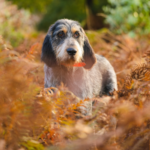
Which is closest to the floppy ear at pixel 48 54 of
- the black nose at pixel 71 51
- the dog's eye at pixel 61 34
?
the dog's eye at pixel 61 34

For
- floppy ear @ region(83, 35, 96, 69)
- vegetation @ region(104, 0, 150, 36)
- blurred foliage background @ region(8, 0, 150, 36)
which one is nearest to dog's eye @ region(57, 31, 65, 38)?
floppy ear @ region(83, 35, 96, 69)

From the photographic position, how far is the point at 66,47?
3637 millimetres

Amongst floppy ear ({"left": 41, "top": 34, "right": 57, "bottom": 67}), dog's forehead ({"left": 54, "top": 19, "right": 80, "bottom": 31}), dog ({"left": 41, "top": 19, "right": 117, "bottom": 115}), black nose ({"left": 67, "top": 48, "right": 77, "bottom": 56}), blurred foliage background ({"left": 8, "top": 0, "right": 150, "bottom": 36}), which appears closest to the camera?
black nose ({"left": 67, "top": 48, "right": 77, "bottom": 56})

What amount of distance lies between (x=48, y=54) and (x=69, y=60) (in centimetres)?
57

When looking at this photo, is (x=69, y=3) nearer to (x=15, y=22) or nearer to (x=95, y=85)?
(x=15, y=22)

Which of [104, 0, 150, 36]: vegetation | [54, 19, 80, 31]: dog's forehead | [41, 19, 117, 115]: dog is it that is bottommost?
[41, 19, 117, 115]: dog

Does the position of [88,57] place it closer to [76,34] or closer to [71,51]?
[76,34]

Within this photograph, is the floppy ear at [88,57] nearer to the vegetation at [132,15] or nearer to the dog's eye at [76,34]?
the dog's eye at [76,34]

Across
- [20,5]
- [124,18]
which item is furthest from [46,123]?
[20,5]

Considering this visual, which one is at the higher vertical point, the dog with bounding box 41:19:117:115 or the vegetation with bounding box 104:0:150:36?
the vegetation with bounding box 104:0:150:36

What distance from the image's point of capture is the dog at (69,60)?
3.73m

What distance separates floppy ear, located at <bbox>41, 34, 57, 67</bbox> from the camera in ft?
13.0

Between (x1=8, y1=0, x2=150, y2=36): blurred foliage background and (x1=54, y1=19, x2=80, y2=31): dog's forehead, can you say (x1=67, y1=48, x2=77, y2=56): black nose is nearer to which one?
(x1=54, y1=19, x2=80, y2=31): dog's forehead

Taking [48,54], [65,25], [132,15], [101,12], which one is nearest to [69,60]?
[48,54]
